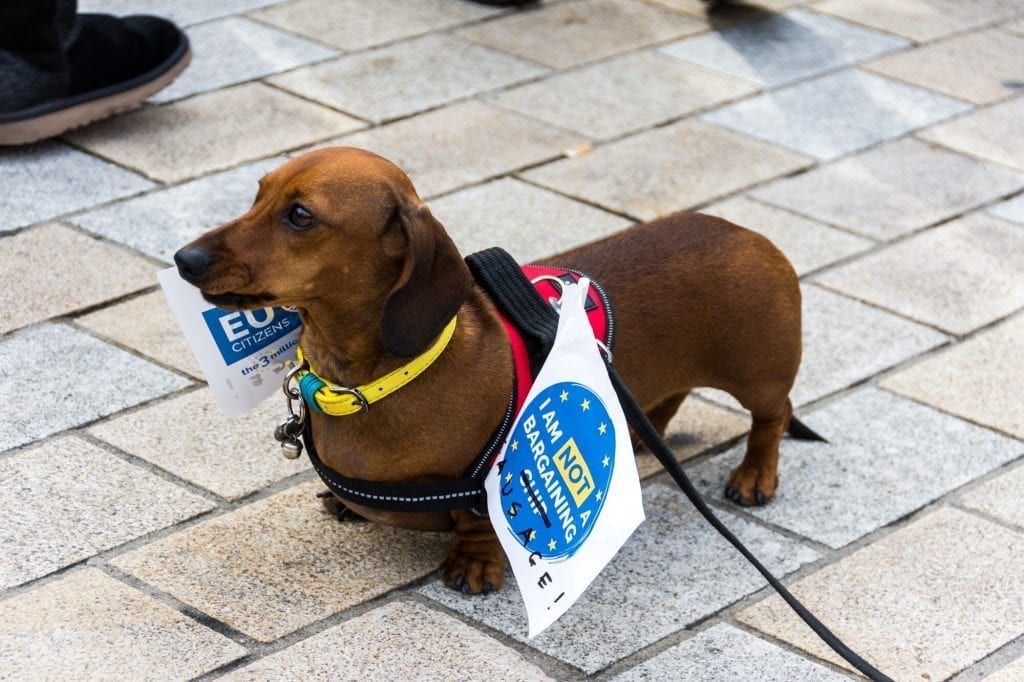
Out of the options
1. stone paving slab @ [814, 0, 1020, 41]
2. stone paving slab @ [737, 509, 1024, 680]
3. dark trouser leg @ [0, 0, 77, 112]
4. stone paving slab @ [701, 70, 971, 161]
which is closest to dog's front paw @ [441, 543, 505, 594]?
stone paving slab @ [737, 509, 1024, 680]

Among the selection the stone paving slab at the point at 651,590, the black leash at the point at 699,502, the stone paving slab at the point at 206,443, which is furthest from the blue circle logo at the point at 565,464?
the stone paving slab at the point at 206,443

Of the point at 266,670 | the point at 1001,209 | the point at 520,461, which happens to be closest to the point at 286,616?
the point at 266,670

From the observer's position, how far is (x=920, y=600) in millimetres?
3191

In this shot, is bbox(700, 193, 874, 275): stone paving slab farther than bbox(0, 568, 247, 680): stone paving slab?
Yes

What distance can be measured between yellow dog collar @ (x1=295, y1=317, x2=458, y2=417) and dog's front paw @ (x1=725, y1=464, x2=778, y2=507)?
1.06m

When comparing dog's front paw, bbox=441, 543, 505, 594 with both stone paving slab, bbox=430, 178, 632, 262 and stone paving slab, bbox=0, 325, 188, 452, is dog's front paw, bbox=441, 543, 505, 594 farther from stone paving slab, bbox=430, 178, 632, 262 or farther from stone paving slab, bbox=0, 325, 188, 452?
stone paving slab, bbox=430, 178, 632, 262

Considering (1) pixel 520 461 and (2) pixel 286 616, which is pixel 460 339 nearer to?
(1) pixel 520 461

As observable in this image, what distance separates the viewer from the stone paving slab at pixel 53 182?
183 inches

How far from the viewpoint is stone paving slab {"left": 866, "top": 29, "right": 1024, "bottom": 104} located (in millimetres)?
6285

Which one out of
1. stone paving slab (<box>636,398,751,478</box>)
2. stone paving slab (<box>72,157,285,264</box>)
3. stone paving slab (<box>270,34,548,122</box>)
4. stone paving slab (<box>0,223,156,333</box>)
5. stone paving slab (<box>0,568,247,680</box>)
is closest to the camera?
stone paving slab (<box>0,568,247,680</box>)

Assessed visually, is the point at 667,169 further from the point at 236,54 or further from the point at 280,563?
the point at 280,563

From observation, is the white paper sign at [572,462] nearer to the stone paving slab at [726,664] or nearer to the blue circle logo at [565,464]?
the blue circle logo at [565,464]

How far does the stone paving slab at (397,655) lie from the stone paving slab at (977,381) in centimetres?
176

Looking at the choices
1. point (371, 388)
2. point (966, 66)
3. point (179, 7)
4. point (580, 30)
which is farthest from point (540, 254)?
point (966, 66)
